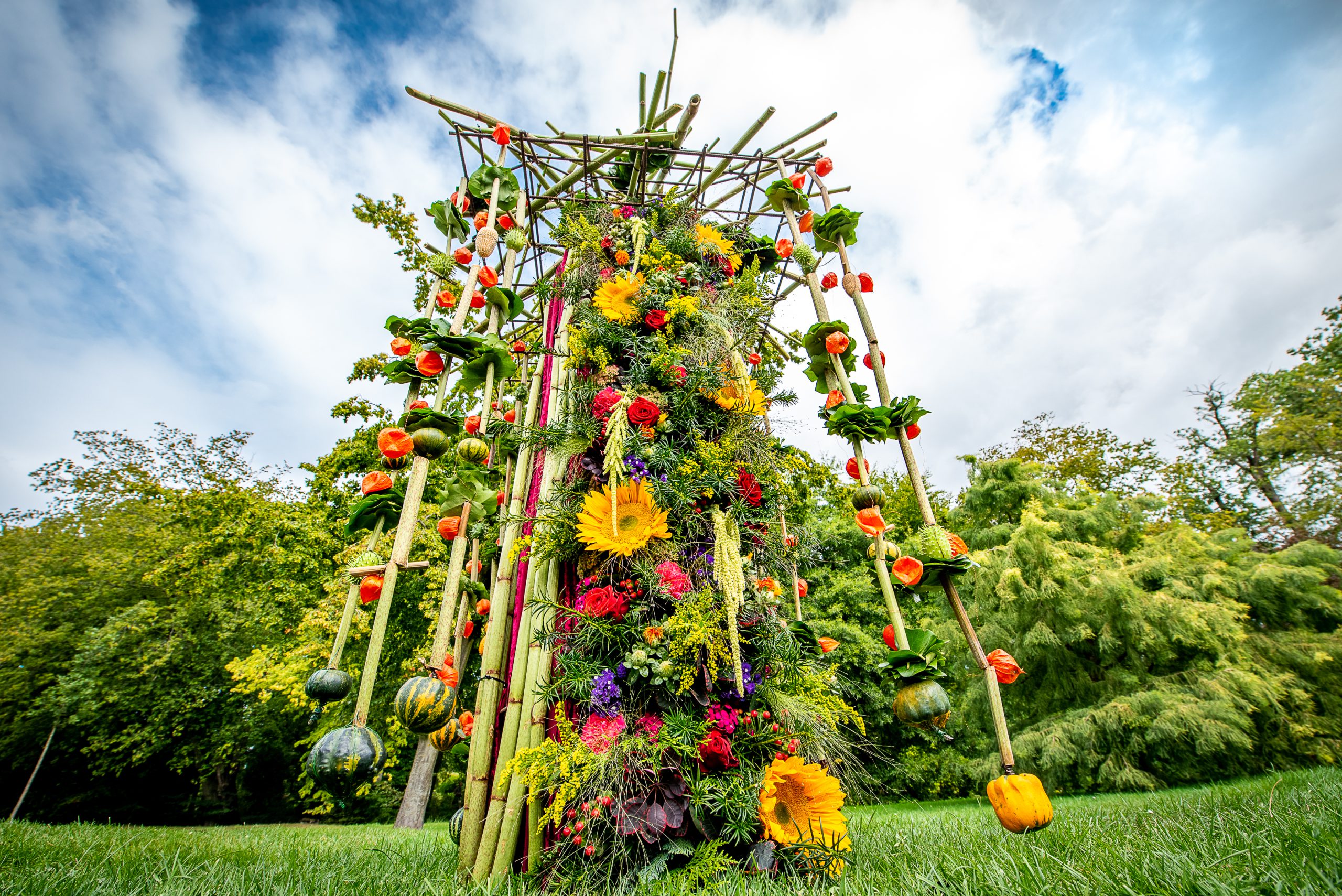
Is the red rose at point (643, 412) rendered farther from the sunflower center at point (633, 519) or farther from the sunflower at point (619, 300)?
the sunflower at point (619, 300)

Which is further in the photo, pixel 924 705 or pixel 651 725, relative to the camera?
pixel 651 725

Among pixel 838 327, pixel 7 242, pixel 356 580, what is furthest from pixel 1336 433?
pixel 7 242

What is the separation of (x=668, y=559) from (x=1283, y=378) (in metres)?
16.3

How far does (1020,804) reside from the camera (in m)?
1.11

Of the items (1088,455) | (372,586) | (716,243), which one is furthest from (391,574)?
(1088,455)

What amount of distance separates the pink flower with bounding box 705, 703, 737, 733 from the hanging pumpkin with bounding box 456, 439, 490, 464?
105cm

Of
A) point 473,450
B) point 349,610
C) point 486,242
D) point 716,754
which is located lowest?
point 716,754

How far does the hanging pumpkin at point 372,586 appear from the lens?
1.10 m

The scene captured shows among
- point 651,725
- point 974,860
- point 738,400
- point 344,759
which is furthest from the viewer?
point 738,400

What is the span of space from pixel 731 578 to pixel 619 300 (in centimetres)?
136

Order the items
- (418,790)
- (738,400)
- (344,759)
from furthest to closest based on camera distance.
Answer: (418,790), (738,400), (344,759)

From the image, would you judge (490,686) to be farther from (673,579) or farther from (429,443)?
(429,443)

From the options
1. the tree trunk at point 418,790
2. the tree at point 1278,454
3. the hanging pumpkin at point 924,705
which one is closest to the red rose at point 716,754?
the hanging pumpkin at point 924,705

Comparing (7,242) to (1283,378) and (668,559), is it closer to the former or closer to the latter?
(668,559)
